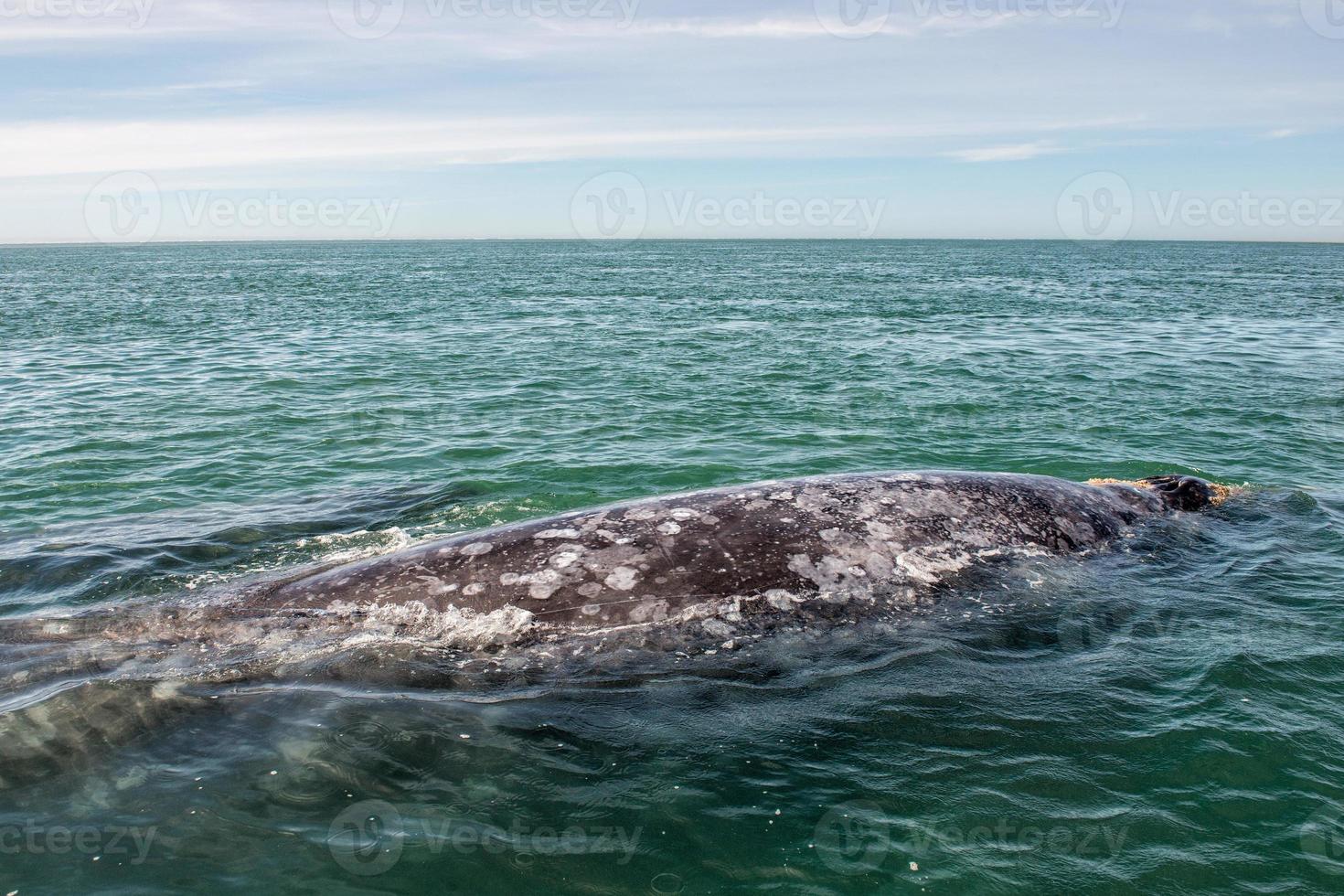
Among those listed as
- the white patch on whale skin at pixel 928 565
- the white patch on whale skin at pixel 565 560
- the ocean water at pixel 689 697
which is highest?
the white patch on whale skin at pixel 565 560

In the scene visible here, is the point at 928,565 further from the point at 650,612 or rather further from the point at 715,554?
the point at 650,612

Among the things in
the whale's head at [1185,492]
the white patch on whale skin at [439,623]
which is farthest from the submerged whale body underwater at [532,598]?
the whale's head at [1185,492]

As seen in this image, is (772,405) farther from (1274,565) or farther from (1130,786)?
(1130,786)

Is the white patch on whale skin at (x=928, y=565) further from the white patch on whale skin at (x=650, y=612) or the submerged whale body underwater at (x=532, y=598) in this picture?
the white patch on whale skin at (x=650, y=612)

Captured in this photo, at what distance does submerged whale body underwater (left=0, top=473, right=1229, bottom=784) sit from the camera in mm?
6965

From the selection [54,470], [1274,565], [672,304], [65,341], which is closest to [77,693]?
[54,470]

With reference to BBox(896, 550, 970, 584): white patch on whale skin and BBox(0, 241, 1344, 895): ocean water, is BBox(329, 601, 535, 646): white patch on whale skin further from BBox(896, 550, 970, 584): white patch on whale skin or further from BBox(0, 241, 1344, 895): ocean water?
BBox(896, 550, 970, 584): white patch on whale skin

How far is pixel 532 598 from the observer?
747 cm

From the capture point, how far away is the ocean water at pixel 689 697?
17.4 ft

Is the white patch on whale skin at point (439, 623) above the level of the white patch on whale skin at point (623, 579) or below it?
below

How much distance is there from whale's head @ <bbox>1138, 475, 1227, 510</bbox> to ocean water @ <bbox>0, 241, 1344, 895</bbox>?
266mm

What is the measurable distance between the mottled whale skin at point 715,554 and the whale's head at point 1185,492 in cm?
246

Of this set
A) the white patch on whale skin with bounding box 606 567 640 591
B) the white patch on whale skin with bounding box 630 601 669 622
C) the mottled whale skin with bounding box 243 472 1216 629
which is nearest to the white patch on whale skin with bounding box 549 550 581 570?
the mottled whale skin with bounding box 243 472 1216 629

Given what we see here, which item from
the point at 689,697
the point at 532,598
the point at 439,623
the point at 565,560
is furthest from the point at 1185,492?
the point at 439,623
